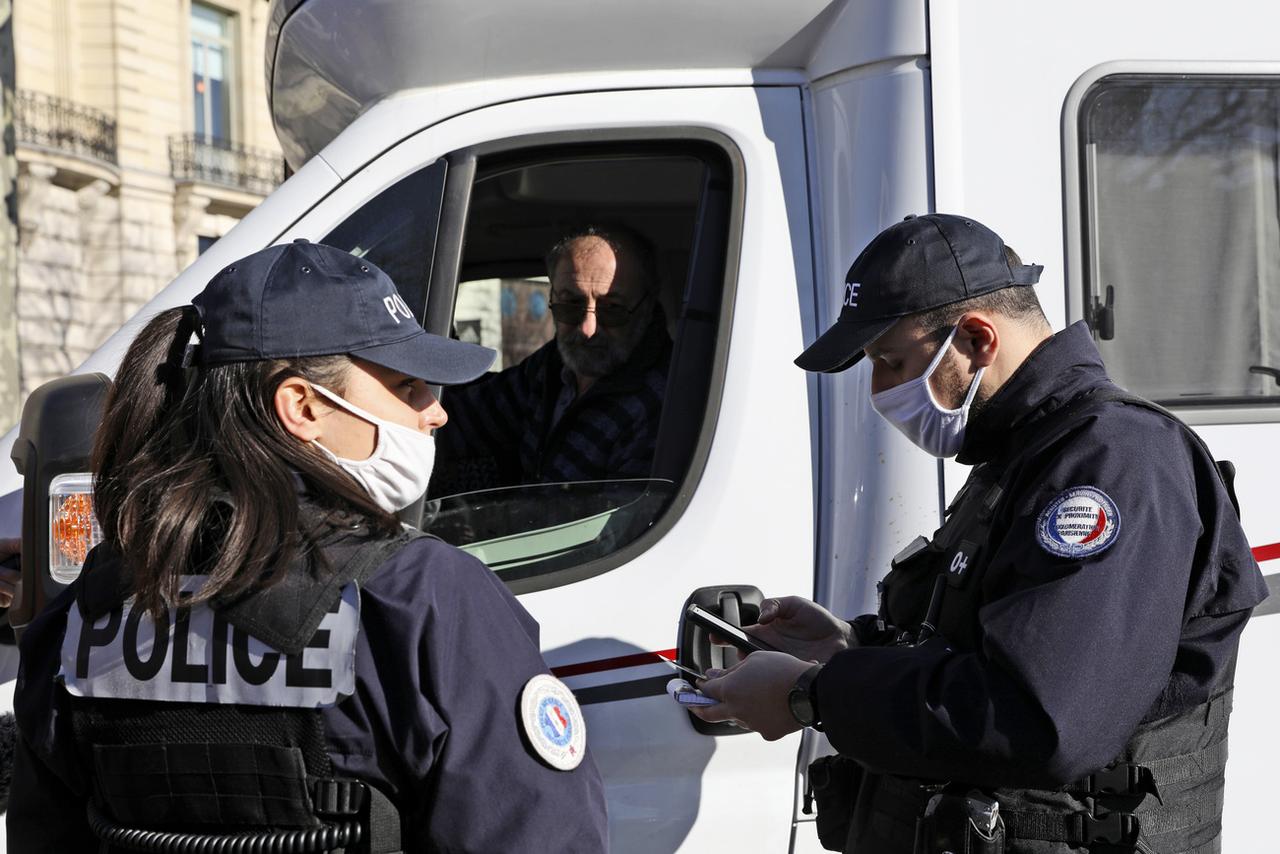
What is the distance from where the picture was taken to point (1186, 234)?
241 centimetres

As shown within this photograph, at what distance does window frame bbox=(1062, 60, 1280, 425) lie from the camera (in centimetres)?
236

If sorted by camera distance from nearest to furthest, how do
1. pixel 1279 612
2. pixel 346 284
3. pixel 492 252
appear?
pixel 346 284
pixel 1279 612
pixel 492 252

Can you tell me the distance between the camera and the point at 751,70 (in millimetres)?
2502

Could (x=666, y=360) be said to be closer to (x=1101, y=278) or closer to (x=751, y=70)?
(x=751, y=70)

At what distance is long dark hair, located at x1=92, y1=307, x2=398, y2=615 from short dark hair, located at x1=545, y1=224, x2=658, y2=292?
1512 mm

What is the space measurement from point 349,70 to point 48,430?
1.01 metres

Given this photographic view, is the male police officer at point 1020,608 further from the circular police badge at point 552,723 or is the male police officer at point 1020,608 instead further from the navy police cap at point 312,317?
the navy police cap at point 312,317

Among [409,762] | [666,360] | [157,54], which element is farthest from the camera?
[157,54]

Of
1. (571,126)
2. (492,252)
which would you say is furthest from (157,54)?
(571,126)

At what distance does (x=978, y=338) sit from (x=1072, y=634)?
49 cm

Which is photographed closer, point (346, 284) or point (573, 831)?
point (573, 831)

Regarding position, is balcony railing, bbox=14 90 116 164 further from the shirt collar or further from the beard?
the shirt collar

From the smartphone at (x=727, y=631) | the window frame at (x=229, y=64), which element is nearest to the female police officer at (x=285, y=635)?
the smartphone at (x=727, y=631)

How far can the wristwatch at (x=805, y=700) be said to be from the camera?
5.86 ft
